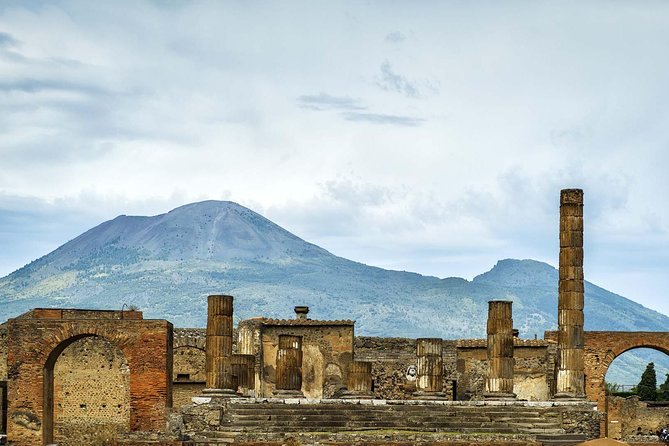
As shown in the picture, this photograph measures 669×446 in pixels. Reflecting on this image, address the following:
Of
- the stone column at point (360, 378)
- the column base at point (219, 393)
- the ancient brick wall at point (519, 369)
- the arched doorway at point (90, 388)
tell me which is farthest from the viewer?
the ancient brick wall at point (519, 369)

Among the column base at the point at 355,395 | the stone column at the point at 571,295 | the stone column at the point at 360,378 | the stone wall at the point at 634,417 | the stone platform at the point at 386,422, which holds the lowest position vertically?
the stone wall at the point at 634,417

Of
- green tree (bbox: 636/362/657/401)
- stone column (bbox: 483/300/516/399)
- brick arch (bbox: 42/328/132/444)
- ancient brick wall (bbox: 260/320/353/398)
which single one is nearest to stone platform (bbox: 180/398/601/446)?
stone column (bbox: 483/300/516/399)

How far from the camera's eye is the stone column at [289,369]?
41812mm

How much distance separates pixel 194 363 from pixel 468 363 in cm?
1023

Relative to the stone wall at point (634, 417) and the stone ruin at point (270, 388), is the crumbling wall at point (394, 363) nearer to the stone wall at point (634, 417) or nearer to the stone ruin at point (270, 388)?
the stone ruin at point (270, 388)

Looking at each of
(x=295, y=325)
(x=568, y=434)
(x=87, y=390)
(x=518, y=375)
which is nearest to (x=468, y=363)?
(x=518, y=375)

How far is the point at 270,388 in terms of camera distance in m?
52.5

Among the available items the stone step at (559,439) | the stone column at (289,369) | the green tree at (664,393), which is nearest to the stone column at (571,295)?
the stone step at (559,439)

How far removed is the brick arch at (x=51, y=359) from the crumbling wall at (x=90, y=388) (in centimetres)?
946

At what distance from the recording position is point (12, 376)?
41.8 m

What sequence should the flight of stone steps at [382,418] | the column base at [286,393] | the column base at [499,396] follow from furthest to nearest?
the column base at [499,396], the column base at [286,393], the flight of stone steps at [382,418]

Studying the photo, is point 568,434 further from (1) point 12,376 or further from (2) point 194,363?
(2) point 194,363

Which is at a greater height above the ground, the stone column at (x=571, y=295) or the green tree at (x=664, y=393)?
the stone column at (x=571, y=295)

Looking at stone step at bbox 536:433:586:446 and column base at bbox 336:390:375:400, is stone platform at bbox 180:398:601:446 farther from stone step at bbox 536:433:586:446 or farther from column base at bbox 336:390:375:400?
column base at bbox 336:390:375:400
